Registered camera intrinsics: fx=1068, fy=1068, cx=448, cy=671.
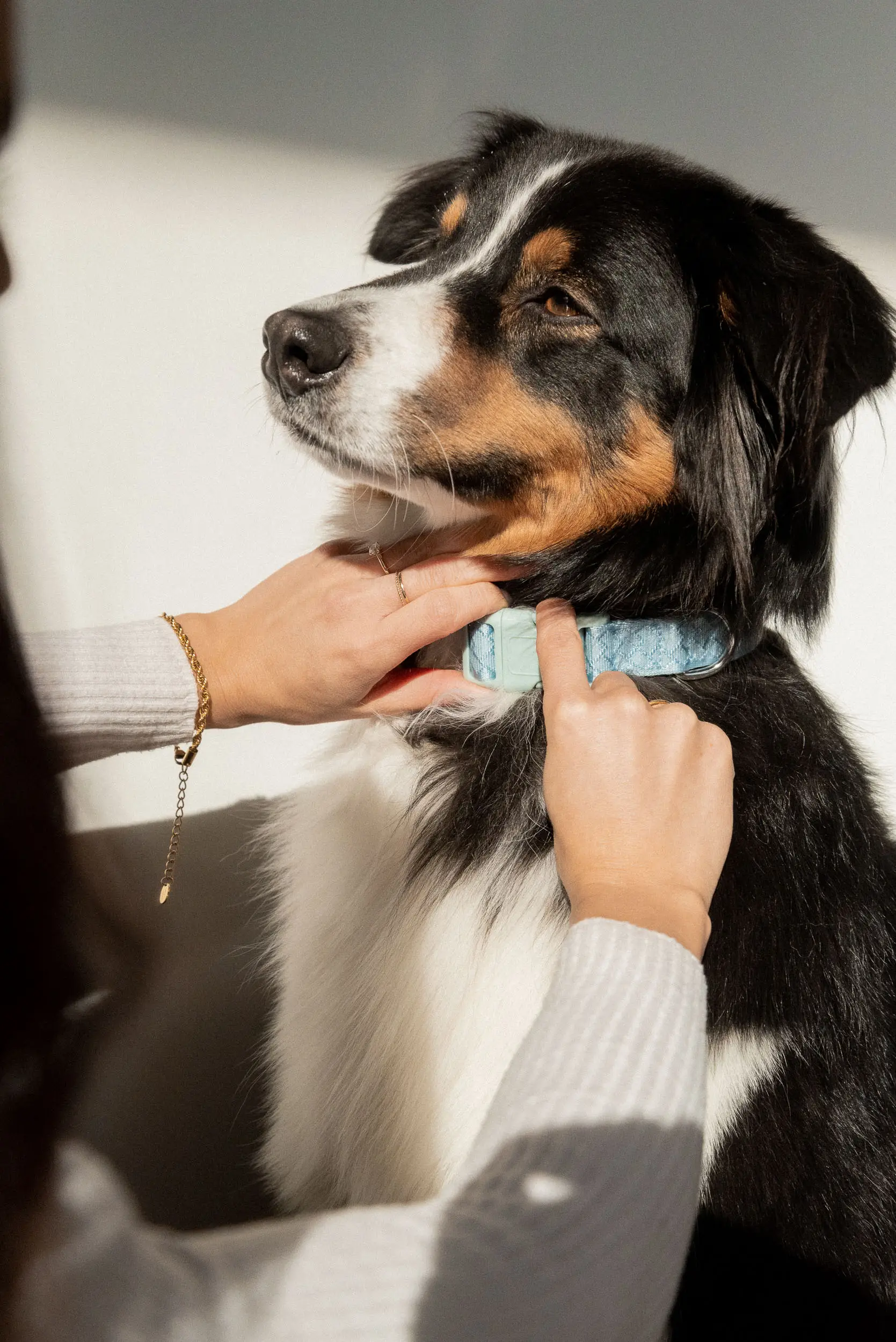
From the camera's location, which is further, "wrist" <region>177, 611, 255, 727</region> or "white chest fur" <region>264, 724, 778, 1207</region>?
"wrist" <region>177, 611, 255, 727</region>

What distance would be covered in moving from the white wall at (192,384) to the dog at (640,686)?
85 cm

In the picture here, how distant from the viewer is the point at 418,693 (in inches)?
54.8

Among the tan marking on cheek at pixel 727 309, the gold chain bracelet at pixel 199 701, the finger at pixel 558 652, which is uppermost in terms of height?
the tan marking on cheek at pixel 727 309

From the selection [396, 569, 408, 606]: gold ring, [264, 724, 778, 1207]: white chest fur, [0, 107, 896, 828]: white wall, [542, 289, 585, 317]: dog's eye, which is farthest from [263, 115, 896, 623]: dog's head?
[0, 107, 896, 828]: white wall

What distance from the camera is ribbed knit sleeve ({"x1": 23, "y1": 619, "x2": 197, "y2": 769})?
1313 mm

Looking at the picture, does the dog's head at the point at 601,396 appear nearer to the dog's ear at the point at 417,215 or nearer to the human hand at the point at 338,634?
the human hand at the point at 338,634

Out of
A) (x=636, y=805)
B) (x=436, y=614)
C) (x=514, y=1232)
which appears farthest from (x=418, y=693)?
(x=514, y=1232)

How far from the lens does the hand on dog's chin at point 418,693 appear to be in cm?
138

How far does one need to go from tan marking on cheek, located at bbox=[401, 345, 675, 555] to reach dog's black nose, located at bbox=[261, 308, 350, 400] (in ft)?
0.47

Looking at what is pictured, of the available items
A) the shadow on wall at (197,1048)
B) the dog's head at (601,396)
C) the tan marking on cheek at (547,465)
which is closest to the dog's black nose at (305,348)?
the dog's head at (601,396)

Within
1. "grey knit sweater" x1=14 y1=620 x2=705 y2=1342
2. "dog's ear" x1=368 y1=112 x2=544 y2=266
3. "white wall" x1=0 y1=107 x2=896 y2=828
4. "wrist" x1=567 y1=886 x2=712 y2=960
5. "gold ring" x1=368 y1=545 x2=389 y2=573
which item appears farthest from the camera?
"white wall" x1=0 y1=107 x2=896 y2=828

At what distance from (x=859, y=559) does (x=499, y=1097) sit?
1.95 metres

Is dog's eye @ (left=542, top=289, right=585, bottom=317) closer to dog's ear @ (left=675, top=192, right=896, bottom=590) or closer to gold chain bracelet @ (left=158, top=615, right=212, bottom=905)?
dog's ear @ (left=675, top=192, right=896, bottom=590)

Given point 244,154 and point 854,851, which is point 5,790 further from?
point 244,154
